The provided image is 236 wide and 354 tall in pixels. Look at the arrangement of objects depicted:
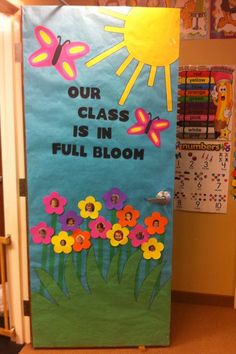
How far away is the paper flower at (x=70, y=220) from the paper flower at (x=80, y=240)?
4cm

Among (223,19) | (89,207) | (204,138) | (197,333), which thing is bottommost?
(197,333)

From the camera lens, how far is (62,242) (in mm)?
1795

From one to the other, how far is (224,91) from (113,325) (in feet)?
5.45

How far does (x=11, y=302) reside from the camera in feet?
6.30

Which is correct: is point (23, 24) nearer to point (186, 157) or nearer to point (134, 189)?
point (134, 189)

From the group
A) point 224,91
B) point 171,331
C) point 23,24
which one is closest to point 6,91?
point 23,24

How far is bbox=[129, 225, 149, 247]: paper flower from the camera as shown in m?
1.79

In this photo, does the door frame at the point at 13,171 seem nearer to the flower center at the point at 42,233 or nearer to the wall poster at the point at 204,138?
the flower center at the point at 42,233

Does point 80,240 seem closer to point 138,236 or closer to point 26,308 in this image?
point 138,236

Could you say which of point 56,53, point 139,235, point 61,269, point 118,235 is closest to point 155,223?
point 139,235

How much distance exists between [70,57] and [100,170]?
1.99 ft

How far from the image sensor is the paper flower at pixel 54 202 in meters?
1.76

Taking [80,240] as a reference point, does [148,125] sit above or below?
above

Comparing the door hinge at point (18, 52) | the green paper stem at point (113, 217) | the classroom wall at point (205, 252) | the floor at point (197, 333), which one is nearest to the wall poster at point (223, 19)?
the classroom wall at point (205, 252)
